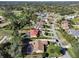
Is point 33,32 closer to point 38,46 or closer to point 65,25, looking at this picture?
point 38,46

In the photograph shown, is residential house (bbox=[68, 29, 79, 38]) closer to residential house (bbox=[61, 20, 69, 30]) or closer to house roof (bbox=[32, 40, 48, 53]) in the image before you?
residential house (bbox=[61, 20, 69, 30])

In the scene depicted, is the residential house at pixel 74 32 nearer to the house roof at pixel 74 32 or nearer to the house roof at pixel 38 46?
the house roof at pixel 74 32

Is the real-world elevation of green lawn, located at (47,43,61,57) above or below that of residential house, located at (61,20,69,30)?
below

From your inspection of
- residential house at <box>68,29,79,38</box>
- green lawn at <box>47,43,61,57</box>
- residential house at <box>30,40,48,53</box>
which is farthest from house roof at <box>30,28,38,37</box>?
residential house at <box>68,29,79,38</box>

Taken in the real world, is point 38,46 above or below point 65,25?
below

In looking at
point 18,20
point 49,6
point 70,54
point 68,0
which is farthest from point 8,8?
point 70,54

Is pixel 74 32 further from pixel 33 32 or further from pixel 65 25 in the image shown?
pixel 33 32

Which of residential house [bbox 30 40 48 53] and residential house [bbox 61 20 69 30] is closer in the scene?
residential house [bbox 30 40 48 53]

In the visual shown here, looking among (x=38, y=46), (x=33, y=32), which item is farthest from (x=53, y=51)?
(x=33, y=32)

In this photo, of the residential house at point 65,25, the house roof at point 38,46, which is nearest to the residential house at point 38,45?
the house roof at point 38,46

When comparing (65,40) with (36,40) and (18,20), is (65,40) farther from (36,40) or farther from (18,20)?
(18,20)

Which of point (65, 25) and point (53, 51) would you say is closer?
point (53, 51)

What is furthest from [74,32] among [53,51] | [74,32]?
[53,51]
